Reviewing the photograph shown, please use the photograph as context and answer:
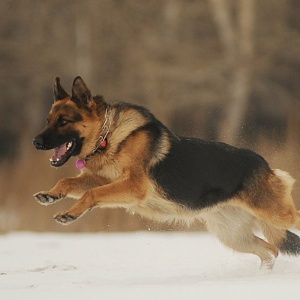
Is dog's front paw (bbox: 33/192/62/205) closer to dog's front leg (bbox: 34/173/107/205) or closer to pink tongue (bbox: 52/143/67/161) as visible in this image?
dog's front leg (bbox: 34/173/107/205)

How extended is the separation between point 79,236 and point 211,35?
14953 millimetres

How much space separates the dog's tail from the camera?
813cm

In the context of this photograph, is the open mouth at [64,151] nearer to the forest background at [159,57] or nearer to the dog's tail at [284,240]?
the dog's tail at [284,240]

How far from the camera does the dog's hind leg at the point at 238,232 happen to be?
26.8 ft

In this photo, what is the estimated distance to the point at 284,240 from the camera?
8164 mm

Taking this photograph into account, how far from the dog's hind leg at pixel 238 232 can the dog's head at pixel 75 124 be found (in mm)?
1383

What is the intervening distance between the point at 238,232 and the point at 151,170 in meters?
1.19

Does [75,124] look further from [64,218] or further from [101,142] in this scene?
[64,218]

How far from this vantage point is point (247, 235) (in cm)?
830

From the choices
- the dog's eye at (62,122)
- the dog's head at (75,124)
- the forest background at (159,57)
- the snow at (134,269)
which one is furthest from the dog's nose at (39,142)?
the forest background at (159,57)

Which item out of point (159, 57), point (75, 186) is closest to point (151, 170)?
point (75, 186)

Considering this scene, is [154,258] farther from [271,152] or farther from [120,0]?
[120,0]

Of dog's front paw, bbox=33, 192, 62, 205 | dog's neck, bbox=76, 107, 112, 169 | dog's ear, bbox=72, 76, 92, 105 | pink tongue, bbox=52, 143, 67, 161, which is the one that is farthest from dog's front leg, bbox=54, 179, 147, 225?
dog's ear, bbox=72, 76, 92, 105

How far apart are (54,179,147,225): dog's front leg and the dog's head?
18.0 inches
